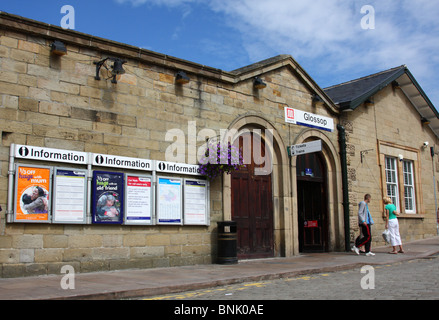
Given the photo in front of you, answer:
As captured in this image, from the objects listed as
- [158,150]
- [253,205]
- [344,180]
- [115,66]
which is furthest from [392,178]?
[115,66]

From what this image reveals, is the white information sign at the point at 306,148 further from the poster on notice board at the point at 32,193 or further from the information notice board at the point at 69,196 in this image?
the poster on notice board at the point at 32,193

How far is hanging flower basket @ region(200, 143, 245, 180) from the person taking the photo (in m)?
11.2

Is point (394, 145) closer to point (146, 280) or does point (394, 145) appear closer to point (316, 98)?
point (316, 98)

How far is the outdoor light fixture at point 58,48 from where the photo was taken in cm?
923

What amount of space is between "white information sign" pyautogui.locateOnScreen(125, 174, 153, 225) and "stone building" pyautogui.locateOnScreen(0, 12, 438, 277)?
4 cm

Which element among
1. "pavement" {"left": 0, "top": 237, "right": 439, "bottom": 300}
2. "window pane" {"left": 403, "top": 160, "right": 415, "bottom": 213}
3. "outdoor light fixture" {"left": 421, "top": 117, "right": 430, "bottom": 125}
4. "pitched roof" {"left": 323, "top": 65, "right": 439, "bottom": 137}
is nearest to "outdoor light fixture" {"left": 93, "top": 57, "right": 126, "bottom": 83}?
"pavement" {"left": 0, "top": 237, "right": 439, "bottom": 300}

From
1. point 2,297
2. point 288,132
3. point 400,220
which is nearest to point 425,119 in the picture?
point 400,220

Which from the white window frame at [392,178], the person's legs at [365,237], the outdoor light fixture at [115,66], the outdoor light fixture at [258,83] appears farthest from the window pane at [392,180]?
the outdoor light fixture at [115,66]

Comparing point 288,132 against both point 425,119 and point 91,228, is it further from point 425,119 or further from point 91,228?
point 425,119

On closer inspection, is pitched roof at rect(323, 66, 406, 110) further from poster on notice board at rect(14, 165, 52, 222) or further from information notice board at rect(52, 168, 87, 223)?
poster on notice board at rect(14, 165, 52, 222)

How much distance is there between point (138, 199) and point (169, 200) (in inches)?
32.1

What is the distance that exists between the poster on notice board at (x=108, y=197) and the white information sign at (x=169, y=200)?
38.1 inches
